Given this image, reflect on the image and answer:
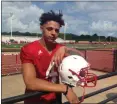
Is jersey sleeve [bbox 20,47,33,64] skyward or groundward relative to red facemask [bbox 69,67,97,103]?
skyward

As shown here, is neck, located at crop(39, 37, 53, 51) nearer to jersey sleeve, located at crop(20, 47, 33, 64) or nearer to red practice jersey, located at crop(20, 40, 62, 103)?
red practice jersey, located at crop(20, 40, 62, 103)

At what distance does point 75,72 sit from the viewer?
195cm

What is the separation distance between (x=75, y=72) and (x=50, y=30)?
19.3 inches

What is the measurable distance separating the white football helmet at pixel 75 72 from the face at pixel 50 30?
0.33 meters

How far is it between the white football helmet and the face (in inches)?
13.1

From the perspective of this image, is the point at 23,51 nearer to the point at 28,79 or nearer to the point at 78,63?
the point at 28,79

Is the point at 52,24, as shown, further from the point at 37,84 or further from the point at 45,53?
the point at 37,84

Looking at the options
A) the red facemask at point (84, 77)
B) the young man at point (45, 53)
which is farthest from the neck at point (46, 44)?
the red facemask at point (84, 77)

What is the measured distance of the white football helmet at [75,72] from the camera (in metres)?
1.96

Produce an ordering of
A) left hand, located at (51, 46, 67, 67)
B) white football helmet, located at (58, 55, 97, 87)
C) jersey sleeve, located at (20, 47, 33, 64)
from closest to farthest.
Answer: white football helmet, located at (58, 55, 97, 87) < jersey sleeve, located at (20, 47, 33, 64) < left hand, located at (51, 46, 67, 67)

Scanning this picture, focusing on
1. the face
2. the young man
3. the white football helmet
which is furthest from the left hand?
the white football helmet

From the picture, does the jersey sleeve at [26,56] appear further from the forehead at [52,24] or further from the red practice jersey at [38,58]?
the forehead at [52,24]

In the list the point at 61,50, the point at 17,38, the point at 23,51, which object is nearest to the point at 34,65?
the point at 23,51

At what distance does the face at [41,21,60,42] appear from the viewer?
90.1 inches
